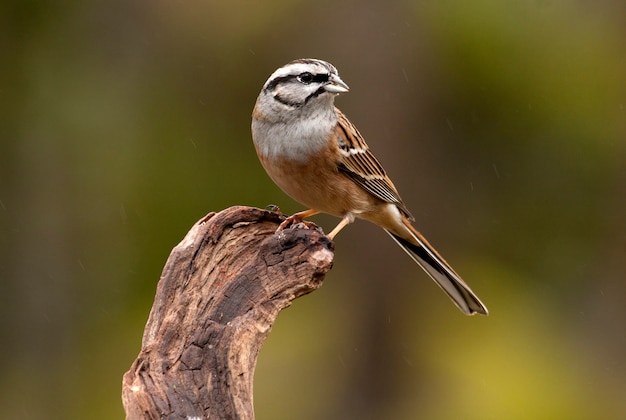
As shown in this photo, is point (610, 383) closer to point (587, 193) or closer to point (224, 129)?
point (587, 193)

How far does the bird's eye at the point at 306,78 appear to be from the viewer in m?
5.95

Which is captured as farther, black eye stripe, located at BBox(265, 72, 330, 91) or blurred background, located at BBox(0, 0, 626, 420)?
blurred background, located at BBox(0, 0, 626, 420)

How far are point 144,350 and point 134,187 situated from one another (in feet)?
17.6

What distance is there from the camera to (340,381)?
1029 cm

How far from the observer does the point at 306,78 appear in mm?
5965

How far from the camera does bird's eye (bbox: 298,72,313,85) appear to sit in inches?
234

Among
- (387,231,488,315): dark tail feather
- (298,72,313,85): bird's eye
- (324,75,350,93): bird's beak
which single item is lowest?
(387,231,488,315): dark tail feather

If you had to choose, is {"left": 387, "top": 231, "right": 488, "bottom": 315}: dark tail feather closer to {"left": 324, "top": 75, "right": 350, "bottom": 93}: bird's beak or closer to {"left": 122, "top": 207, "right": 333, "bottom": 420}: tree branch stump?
{"left": 324, "top": 75, "right": 350, "bottom": 93}: bird's beak

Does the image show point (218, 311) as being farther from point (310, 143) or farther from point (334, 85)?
point (334, 85)

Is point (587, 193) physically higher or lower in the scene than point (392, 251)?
lower

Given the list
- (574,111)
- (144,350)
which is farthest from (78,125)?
(144,350)

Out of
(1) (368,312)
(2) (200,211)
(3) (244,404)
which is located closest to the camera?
(3) (244,404)

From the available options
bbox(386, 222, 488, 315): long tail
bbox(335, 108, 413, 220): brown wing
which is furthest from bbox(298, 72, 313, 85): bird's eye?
bbox(386, 222, 488, 315): long tail

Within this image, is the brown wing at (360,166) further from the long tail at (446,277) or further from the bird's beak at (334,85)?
the bird's beak at (334,85)
